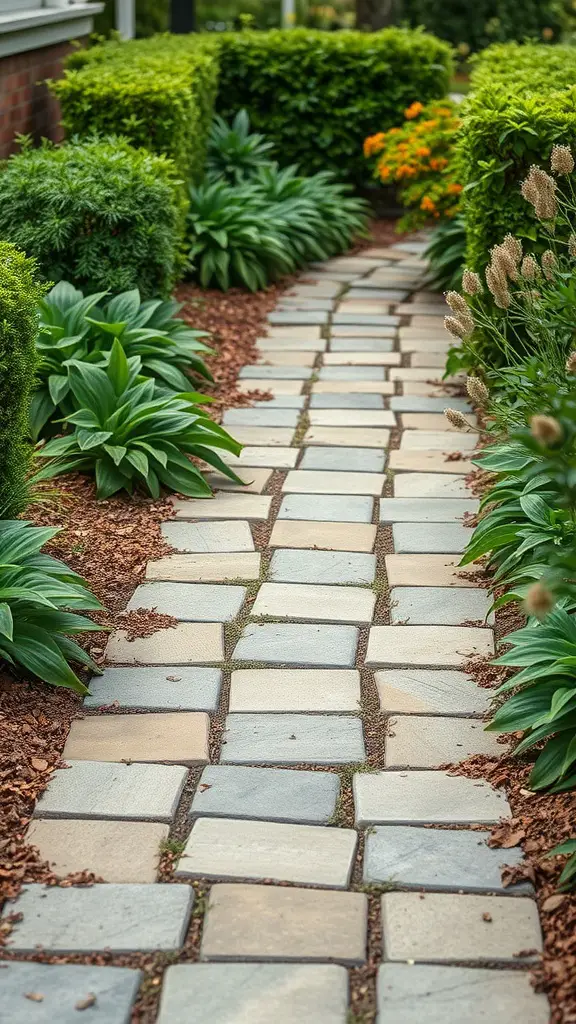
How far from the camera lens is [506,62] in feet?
24.7

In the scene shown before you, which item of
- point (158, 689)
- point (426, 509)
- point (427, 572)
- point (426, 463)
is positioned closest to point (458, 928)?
point (158, 689)

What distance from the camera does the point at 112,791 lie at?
293 centimetres

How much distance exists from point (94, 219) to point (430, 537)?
7.60ft

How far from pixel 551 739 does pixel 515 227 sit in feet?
9.38

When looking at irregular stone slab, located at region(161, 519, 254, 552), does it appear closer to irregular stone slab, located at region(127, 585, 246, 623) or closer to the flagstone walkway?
the flagstone walkway

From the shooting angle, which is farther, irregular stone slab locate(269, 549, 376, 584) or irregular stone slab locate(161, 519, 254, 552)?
irregular stone slab locate(161, 519, 254, 552)

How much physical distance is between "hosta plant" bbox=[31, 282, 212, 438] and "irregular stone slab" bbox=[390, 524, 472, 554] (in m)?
1.35

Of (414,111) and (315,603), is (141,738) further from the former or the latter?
(414,111)

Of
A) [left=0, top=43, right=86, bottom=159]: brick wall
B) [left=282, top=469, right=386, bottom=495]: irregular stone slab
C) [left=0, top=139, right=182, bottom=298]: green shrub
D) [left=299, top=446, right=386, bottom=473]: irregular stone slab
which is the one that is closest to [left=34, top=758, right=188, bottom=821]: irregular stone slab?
[left=282, top=469, right=386, bottom=495]: irregular stone slab

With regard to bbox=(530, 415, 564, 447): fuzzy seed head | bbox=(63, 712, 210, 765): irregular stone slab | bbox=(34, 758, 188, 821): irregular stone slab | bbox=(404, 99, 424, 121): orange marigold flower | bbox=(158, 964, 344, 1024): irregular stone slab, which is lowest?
bbox=(63, 712, 210, 765): irregular stone slab

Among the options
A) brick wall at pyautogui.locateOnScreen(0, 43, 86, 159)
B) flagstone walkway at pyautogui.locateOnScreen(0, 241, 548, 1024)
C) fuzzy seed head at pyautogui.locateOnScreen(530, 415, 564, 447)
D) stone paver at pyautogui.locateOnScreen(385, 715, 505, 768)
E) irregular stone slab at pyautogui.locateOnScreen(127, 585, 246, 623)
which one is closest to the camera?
fuzzy seed head at pyautogui.locateOnScreen(530, 415, 564, 447)

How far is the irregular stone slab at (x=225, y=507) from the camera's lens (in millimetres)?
4555

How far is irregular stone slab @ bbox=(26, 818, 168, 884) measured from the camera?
264 cm

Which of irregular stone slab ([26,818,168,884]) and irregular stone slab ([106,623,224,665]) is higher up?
irregular stone slab ([26,818,168,884])
